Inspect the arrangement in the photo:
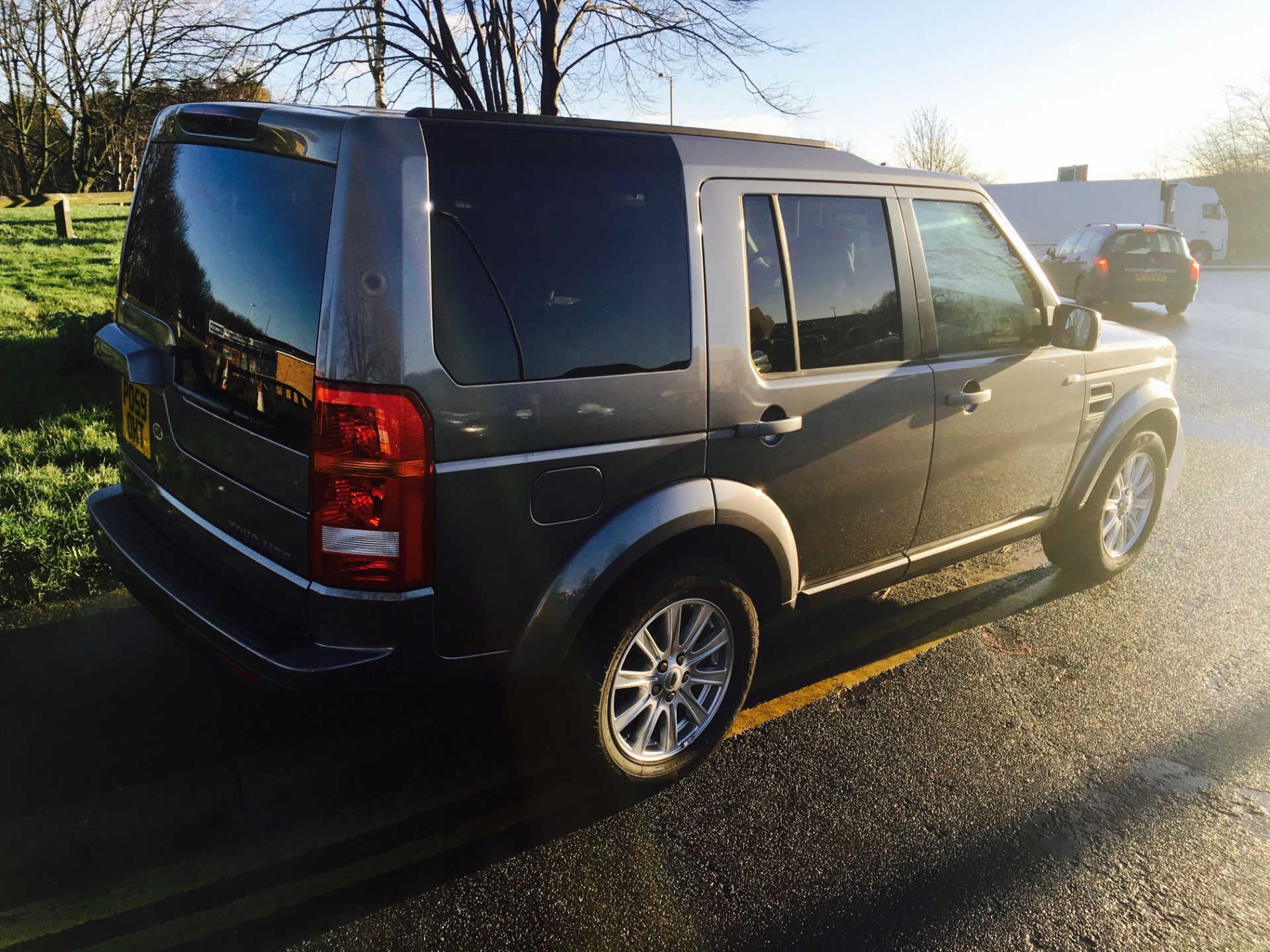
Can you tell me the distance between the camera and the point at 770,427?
3.12 meters

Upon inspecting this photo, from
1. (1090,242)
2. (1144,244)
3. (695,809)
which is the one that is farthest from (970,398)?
(1090,242)

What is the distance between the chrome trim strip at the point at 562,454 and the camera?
2.47 m

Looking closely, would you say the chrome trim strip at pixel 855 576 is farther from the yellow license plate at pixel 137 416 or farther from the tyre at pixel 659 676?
the yellow license plate at pixel 137 416

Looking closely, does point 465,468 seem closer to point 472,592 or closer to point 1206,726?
point 472,592

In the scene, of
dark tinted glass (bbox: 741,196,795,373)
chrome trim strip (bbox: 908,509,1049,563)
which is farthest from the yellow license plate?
chrome trim strip (bbox: 908,509,1049,563)

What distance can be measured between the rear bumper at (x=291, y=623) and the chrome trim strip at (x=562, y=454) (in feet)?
1.10

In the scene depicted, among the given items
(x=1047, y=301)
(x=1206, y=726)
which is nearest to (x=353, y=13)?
(x=1047, y=301)

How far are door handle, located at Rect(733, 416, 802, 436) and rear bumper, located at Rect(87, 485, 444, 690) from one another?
1123 millimetres

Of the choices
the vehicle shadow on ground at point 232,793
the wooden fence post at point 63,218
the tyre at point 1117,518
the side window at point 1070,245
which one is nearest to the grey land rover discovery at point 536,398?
the vehicle shadow on ground at point 232,793

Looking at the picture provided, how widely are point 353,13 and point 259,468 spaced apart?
1026 cm

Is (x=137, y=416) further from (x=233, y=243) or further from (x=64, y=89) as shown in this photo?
(x=64, y=89)

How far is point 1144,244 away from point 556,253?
18291mm

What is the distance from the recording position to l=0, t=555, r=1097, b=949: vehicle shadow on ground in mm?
2578

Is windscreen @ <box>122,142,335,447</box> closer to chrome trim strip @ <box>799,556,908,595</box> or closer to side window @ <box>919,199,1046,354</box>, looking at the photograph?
chrome trim strip @ <box>799,556,908,595</box>
